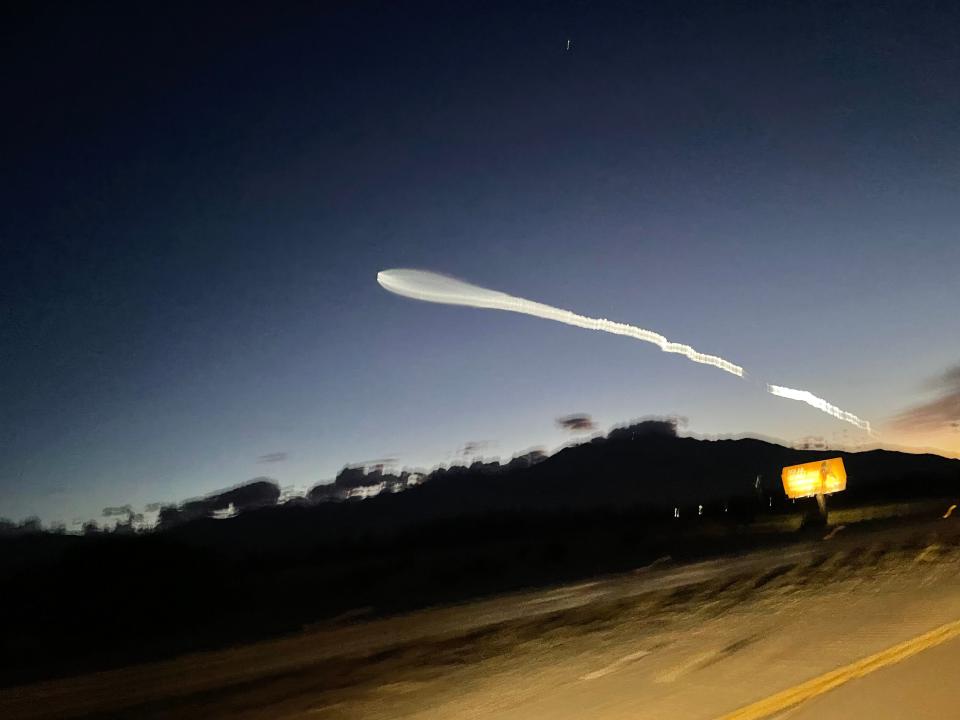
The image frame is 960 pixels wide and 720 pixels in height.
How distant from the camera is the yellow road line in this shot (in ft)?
32.5

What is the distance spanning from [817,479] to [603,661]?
64951mm

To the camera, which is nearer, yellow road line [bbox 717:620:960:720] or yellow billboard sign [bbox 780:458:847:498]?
yellow road line [bbox 717:620:960:720]

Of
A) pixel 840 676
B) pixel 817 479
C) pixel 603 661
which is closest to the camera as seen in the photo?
pixel 840 676

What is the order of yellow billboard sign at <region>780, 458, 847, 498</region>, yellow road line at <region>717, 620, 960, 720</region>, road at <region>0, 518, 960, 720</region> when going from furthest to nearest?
yellow billboard sign at <region>780, 458, 847, 498</region> < road at <region>0, 518, 960, 720</region> < yellow road line at <region>717, 620, 960, 720</region>

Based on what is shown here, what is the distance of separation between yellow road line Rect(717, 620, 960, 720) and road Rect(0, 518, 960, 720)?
92mm

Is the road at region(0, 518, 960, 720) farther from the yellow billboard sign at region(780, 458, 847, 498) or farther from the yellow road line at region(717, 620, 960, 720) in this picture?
the yellow billboard sign at region(780, 458, 847, 498)

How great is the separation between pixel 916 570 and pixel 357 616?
15972mm

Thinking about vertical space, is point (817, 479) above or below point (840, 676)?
above

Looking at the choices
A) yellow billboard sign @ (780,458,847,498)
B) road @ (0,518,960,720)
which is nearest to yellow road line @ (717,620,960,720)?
road @ (0,518,960,720)

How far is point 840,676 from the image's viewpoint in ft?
37.4

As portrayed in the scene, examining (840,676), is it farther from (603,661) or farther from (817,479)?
(817,479)

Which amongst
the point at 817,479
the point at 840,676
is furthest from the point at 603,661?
the point at 817,479

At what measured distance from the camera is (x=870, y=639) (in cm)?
1412

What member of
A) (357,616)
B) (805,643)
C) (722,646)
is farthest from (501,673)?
(357,616)
